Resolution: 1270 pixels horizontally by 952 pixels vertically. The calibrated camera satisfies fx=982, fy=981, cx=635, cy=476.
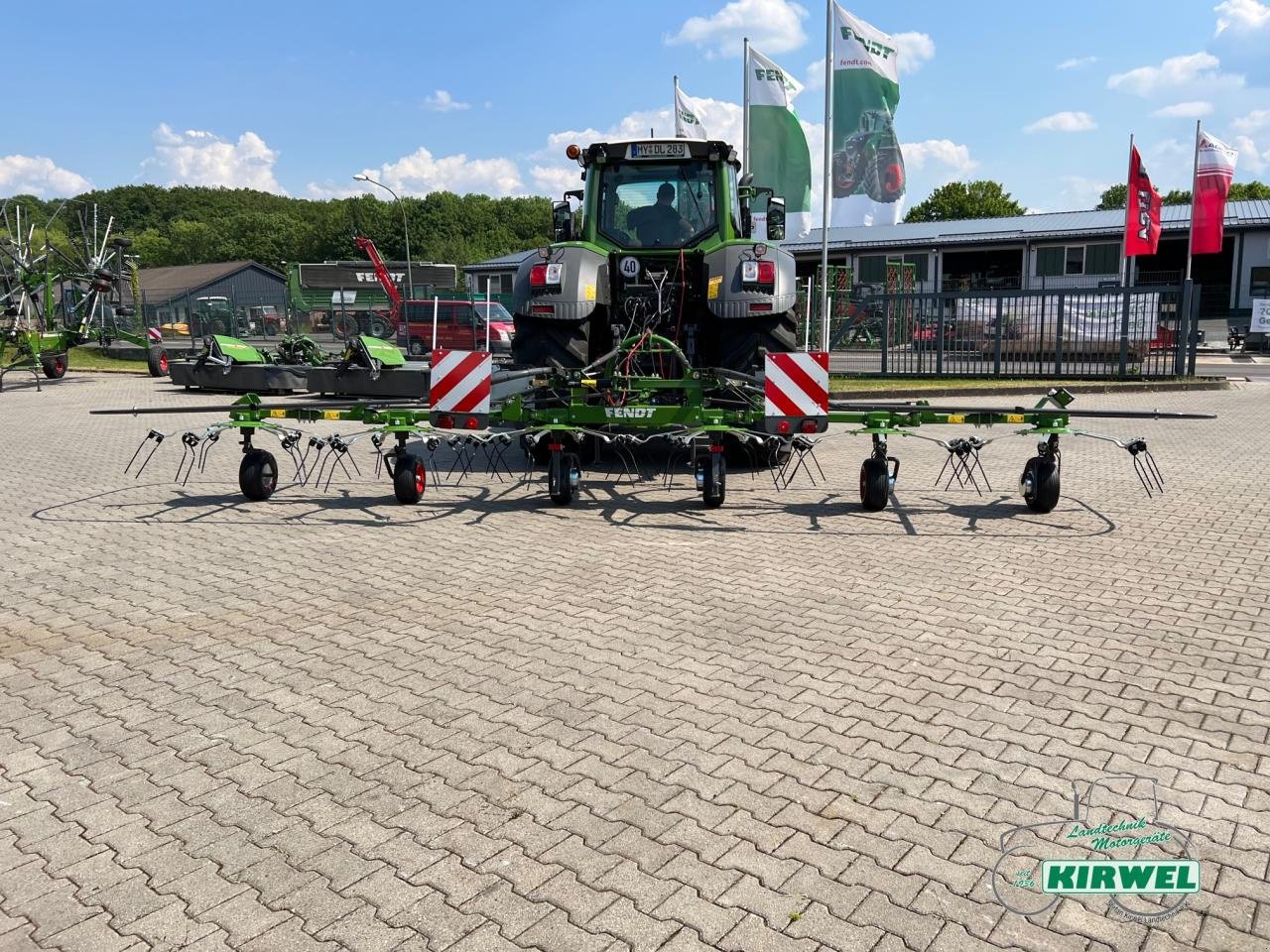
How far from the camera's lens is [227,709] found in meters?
3.97

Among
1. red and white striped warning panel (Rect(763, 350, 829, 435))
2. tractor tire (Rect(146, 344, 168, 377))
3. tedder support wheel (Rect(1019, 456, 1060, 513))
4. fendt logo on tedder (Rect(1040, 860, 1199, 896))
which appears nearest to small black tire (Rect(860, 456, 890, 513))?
red and white striped warning panel (Rect(763, 350, 829, 435))

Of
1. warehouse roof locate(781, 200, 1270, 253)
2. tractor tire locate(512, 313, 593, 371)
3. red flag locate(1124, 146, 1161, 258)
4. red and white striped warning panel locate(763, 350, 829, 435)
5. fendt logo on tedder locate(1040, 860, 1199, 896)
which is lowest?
fendt logo on tedder locate(1040, 860, 1199, 896)

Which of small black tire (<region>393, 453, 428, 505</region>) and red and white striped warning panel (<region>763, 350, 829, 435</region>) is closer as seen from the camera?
red and white striped warning panel (<region>763, 350, 829, 435</region>)

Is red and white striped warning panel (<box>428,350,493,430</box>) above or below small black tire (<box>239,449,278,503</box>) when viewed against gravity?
above

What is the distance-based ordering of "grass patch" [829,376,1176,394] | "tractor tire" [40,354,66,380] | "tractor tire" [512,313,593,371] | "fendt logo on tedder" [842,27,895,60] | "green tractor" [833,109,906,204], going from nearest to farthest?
"tractor tire" [512,313,593,371]
"grass patch" [829,376,1176,394]
"fendt logo on tedder" [842,27,895,60]
"green tractor" [833,109,906,204]
"tractor tire" [40,354,66,380]

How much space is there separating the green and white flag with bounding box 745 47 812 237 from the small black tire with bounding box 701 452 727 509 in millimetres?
11849

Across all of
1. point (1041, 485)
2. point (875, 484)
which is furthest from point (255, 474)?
point (1041, 485)

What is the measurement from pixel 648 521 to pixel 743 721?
11.1 feet

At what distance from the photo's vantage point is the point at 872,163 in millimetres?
17438

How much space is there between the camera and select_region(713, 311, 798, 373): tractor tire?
29.4 ft

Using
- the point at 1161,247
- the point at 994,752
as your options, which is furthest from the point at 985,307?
the point at 1161,247

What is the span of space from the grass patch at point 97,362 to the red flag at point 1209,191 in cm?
2434

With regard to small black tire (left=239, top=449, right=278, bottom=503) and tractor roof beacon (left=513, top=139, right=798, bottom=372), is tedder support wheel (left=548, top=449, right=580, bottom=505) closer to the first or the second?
tractor roof beacon (left=513, top=139, right=798, bottom=372)

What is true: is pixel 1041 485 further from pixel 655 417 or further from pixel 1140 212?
pixel 1140 212
